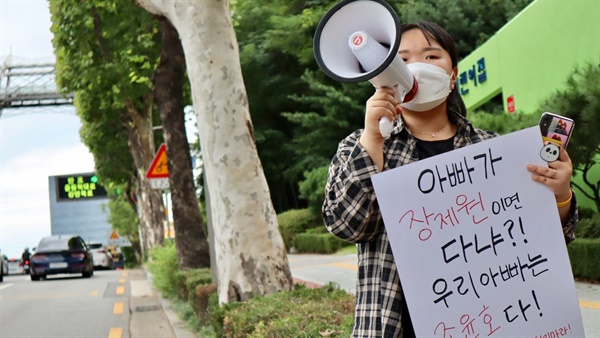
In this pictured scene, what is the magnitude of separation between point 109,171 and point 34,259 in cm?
979

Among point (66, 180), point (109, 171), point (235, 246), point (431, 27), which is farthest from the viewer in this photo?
point (66, 180)

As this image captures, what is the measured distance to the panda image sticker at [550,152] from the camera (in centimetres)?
244

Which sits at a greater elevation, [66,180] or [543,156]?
[66,180]

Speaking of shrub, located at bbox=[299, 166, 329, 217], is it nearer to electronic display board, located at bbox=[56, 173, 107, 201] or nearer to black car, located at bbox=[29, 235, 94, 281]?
black car, located at bbox=[29, 235, 94, 281]

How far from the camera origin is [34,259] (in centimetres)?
2606

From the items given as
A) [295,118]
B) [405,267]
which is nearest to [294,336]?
[405,267]

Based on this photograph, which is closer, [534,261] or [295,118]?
[534,261]

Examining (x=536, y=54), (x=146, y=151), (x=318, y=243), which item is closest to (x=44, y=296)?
(x=318, y=243)

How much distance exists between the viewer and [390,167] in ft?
8.29

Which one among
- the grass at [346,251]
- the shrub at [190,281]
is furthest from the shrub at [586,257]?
the grass at [346,251]

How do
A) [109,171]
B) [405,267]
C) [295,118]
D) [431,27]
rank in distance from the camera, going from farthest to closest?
[109,171], [295,118], [431,27], [405,267]

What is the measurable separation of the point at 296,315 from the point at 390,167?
9.23 feet

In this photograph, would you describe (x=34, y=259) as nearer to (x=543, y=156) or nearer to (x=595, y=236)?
(x=595, y=236)

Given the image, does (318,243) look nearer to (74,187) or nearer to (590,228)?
(590,228)
